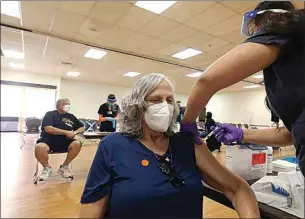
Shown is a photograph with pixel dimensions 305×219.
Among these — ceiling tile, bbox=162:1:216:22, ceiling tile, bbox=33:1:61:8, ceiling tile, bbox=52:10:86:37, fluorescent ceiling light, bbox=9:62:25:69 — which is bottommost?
fluorescent ceiling light, bbox=9:62:25:69

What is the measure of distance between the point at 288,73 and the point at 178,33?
12.3 ft

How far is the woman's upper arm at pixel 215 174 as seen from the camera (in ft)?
2.88

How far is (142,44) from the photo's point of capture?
483 cm

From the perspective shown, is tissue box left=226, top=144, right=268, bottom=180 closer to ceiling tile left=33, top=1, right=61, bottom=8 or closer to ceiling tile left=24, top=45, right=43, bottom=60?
ceiling tile left=33, top=1, right=61, bottom=8

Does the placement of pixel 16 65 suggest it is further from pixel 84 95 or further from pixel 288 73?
pixel 288 73

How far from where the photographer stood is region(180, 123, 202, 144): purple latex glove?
95 cm

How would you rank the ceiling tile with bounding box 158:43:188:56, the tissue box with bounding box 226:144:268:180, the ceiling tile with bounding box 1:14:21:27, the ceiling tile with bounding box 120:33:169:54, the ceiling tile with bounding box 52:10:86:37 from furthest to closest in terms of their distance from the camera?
the ceiling tile with bounding box 158:43:188:56, the ceiling tile with bounding box 120:33:169:54, the ceiling tile with bounding box 1:14:21:27, the ceiling tile with bounding box 52:10:86:37, the tissue box with bounding box 226:144:268:180

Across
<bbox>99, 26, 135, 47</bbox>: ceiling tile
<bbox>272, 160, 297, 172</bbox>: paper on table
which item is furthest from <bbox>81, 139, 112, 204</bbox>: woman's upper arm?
<bbox>99, 26, 135, 47</bbox>: ceiling tile

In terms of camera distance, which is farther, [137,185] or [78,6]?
[78,6]

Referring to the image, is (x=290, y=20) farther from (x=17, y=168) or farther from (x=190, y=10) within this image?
(x=17, y=168)

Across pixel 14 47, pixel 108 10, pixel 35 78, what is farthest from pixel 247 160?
pixel 35 78

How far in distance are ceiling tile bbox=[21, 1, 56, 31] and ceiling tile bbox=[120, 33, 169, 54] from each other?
1574 mm

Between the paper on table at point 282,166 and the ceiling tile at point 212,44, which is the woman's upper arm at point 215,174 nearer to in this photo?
the paper on table at point 282,166

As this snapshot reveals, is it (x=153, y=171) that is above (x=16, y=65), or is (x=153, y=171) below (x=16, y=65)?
below
